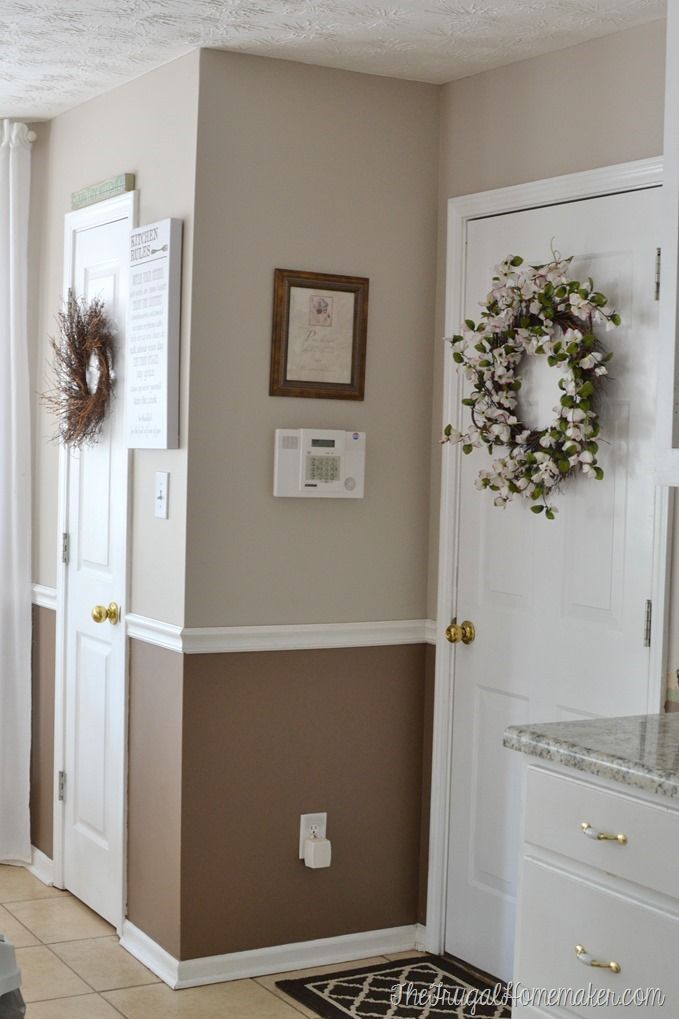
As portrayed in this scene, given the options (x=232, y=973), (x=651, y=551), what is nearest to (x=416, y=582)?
(x=651, y=551)

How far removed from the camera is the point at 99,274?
13.4ft

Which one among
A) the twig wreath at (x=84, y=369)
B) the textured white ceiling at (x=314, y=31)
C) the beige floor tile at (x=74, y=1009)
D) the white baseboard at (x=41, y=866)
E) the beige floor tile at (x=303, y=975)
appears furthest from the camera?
the white baseboard at (x=41, y=866)

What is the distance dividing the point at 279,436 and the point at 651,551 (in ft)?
3.47

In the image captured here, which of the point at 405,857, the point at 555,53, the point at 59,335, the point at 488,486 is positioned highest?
the point at 555,53

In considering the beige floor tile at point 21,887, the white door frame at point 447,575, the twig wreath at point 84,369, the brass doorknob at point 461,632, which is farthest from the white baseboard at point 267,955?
the twig wreath at point 84,369

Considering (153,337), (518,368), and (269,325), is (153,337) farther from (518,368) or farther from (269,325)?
(518,368)

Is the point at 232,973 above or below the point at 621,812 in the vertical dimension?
below

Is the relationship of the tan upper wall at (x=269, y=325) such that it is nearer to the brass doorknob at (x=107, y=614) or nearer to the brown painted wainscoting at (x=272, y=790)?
the brown painted wainscoting at (x=272, y=790)

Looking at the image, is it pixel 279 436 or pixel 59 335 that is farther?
pixel 59 335

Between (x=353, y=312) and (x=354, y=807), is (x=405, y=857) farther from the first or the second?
(x=353, y=312)

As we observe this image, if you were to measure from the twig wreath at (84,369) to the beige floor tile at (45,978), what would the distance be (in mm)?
1516

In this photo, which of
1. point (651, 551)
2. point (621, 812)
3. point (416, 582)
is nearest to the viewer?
point (621, 812)

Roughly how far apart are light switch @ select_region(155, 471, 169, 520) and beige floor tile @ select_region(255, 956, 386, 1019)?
1.29 metres

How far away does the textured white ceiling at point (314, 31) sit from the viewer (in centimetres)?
312
